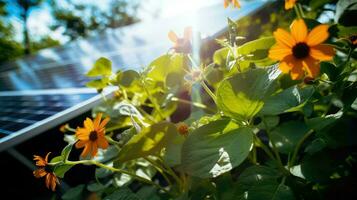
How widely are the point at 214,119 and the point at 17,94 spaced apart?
10.6 feet

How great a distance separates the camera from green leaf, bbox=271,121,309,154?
1238 mm

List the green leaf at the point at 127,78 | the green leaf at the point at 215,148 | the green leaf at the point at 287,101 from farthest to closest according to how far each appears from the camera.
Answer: the green leaf at the point at 127,78 → the green leaf at the point at 287,101 → the green leaf at the point at 215,148

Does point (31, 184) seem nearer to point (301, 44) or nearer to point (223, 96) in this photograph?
point (223, 96)

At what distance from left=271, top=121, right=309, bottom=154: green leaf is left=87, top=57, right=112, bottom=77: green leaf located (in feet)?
2.81

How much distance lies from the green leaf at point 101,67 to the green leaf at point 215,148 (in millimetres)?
758

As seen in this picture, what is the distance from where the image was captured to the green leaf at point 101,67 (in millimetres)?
1439

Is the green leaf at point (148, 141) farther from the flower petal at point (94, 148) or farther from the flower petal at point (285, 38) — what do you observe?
the flower petal at point (285, 38)

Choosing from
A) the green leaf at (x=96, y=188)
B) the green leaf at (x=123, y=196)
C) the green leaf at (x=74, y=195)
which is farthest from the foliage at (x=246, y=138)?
the green leaf at (x=74, y=195)

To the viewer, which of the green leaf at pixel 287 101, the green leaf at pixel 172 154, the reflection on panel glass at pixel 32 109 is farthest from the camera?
the reflection on panel glass at pixel 32 109

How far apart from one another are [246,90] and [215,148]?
19 cm

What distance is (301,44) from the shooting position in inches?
28.0

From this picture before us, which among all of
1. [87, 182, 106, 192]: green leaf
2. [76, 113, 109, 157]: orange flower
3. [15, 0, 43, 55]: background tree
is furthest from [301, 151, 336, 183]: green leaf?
[15, 0, 43, 55]: background tree

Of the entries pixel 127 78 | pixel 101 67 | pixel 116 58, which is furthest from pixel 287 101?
pixel 116 58

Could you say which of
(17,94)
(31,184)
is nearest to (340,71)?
(31,184)
